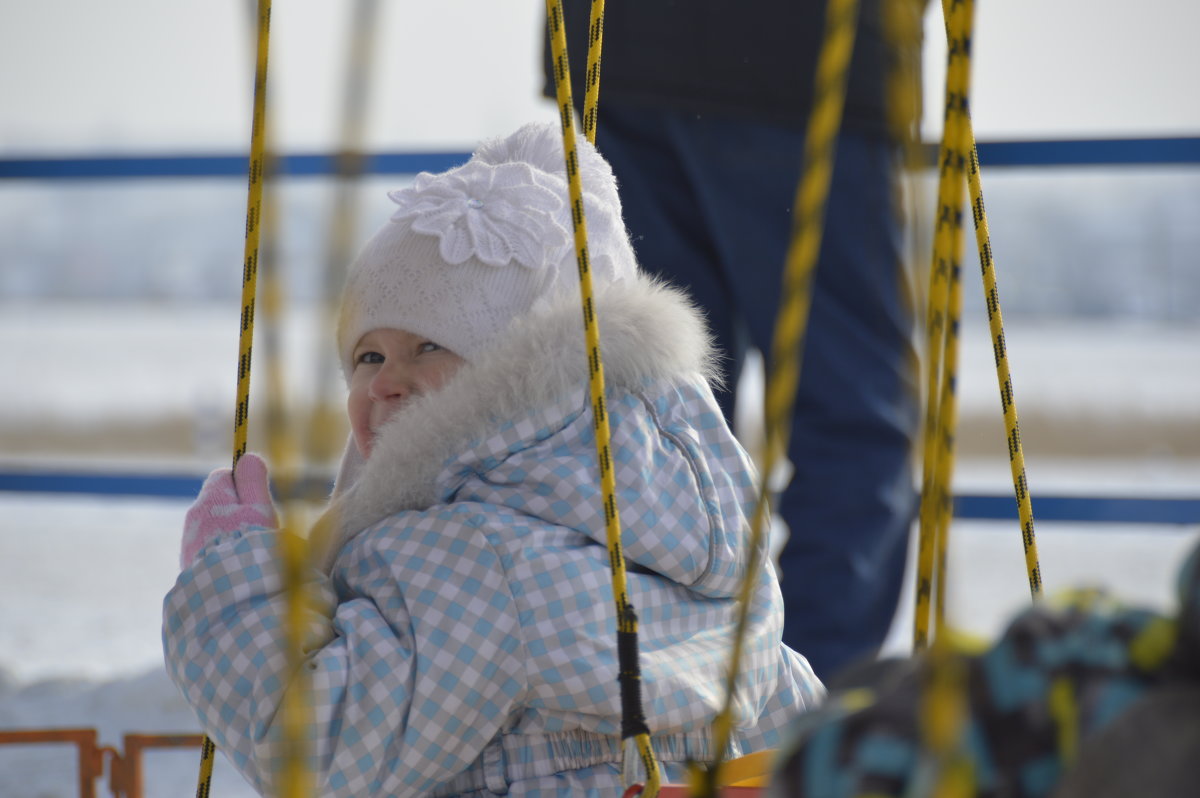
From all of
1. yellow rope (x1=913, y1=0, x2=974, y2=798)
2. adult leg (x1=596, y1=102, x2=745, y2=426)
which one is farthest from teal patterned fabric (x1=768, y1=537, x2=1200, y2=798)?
adult leg (x1=596, y1=102, x2=745, y2=426)

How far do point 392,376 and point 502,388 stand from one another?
0.12 m

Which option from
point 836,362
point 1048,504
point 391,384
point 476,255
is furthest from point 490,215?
point 1048,504

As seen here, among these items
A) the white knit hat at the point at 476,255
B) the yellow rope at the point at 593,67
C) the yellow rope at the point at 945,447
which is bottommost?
the yellow rope at the point at 945,447

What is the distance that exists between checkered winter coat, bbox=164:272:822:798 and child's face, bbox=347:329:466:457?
0.14 feet

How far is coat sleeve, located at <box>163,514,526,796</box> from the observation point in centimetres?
76

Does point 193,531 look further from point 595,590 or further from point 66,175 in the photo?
point 66,175

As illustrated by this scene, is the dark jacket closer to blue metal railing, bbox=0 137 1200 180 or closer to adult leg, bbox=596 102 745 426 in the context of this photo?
adult leg, bbox=596 102 745 426

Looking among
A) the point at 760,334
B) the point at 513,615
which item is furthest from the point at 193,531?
the point at 760,334

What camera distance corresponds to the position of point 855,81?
1.42 m

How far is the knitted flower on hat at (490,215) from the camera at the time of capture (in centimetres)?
96

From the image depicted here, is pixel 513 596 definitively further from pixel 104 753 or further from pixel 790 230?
pixel 790 230

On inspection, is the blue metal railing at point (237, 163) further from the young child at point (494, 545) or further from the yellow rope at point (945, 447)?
the yellow rope at point (945, 447)

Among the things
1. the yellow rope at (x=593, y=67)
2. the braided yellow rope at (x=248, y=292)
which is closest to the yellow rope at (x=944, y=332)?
the braided yellow rope at (x=248, y=292)

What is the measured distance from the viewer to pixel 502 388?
896 millimetres
